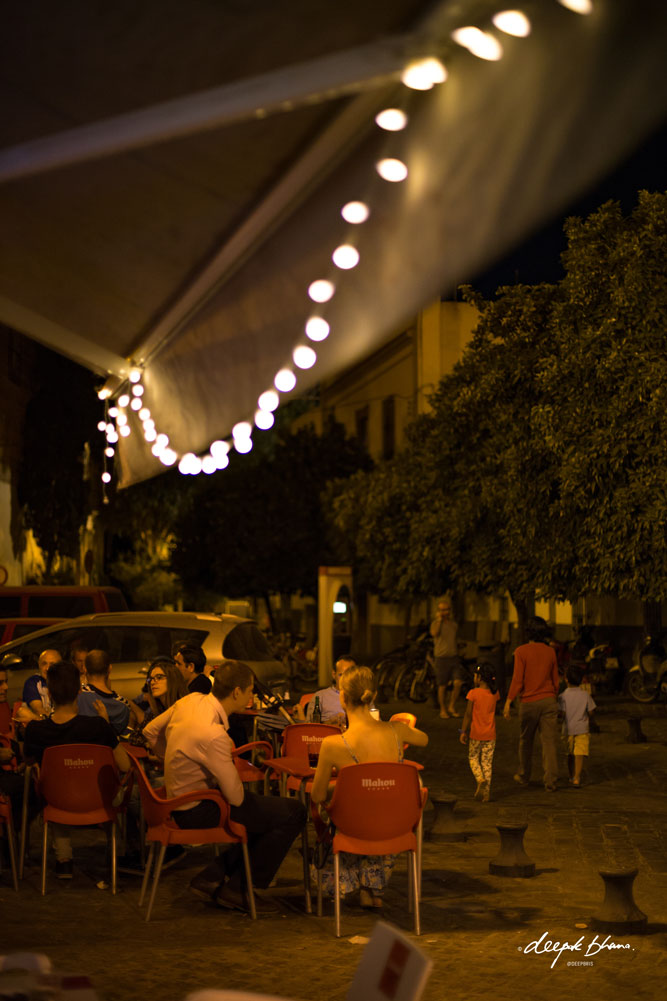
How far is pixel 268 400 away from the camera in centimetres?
501

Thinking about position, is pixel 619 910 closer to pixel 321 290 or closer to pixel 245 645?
pixel 321 290

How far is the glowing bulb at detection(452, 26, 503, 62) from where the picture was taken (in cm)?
297

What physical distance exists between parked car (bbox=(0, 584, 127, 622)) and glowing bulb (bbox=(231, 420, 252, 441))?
42.6 feet

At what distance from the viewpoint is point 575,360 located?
19.2 m

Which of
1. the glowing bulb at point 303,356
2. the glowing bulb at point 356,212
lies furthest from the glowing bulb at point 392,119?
the glowing bulb at point 303,356

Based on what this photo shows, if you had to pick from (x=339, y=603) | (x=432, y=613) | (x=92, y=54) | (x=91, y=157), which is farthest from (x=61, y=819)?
(x=432, y=613)

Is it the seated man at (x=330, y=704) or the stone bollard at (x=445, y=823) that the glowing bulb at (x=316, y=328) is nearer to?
the stone bollard at (x=445, y=823)

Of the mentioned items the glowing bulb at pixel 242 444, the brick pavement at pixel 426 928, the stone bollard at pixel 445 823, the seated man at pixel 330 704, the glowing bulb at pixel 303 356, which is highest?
the glowing bulb at pixel 303 356

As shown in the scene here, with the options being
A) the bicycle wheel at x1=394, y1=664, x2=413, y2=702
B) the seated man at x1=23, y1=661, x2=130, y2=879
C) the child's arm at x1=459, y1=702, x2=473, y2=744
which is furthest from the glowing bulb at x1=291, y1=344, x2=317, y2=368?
the bicycle wheel at x1=394, y1=664, x2=413, y2=702

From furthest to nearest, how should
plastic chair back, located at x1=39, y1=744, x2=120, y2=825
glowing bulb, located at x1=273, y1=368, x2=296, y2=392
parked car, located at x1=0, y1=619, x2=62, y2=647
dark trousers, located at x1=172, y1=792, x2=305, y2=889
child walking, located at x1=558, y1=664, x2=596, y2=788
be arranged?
parked car, located at x1=0, y1=619, x2=62, y2=647 < child walking, located at x1=558, y1=664, x2=596, y2=788 < plastic chair back, located at x1=39, y1=744, x2=120, y2=825 < dark trousers, located at x1=172, y1=792, x2=305, y2=889 < glowing bulb, located at x1=273, y1=368, x2=296, y2=392

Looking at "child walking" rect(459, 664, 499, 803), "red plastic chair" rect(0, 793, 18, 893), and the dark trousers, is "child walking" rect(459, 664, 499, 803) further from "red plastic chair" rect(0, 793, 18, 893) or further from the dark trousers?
"red plastic chair" rect(0, 793, 18, 893)

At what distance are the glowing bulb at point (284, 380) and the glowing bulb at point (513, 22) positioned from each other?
1.87 metres

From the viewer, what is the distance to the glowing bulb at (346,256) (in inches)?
155

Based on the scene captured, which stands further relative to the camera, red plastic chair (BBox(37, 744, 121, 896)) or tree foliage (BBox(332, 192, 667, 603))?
tree foliage (BBox(332, 192, 667, 603))
